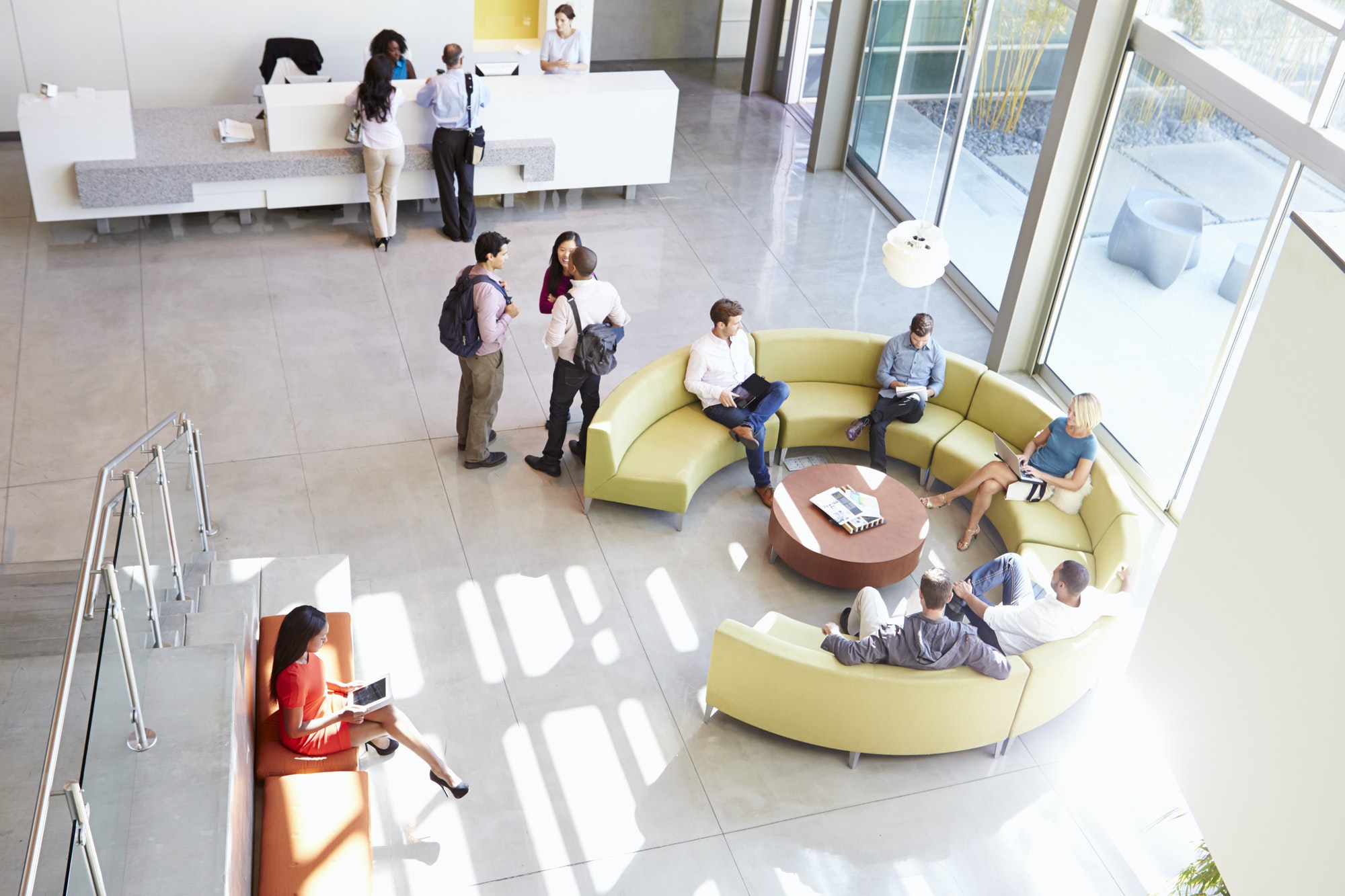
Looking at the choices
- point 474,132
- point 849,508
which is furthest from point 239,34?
point 849,508

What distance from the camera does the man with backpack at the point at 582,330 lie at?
7195 mm

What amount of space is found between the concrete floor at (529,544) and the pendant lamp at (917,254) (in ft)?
7.00

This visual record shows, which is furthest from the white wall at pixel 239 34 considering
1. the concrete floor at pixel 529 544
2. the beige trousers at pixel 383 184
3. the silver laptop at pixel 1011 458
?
the silver laptop at pixel 1011 458

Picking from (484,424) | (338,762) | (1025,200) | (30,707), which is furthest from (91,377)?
(1025,200)

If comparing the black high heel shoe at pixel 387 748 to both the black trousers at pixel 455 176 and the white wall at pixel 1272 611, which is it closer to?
the white wall at pixel 1272 611

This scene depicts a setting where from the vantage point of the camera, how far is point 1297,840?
142 inches

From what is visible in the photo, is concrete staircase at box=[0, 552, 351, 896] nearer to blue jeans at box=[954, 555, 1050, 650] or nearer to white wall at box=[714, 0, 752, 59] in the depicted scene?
blue jeans at box=[954, 555, 1050, 650]

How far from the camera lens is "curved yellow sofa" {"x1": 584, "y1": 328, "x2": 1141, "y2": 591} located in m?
7.10

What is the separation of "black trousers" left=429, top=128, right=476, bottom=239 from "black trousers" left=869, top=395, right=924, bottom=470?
4.34 m

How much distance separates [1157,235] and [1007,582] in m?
2.97

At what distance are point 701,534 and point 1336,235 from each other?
14.9 feet

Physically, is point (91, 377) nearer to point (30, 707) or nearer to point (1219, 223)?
point (30, 707)

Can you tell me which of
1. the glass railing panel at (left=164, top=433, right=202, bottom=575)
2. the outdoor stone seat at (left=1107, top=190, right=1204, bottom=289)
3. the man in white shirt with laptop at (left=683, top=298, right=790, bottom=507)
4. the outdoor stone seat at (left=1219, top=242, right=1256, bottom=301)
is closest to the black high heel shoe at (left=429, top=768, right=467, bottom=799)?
the glass railing panel at (left=164, top=433, right=202, bottom=575)

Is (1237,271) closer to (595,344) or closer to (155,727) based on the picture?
(595,344)
